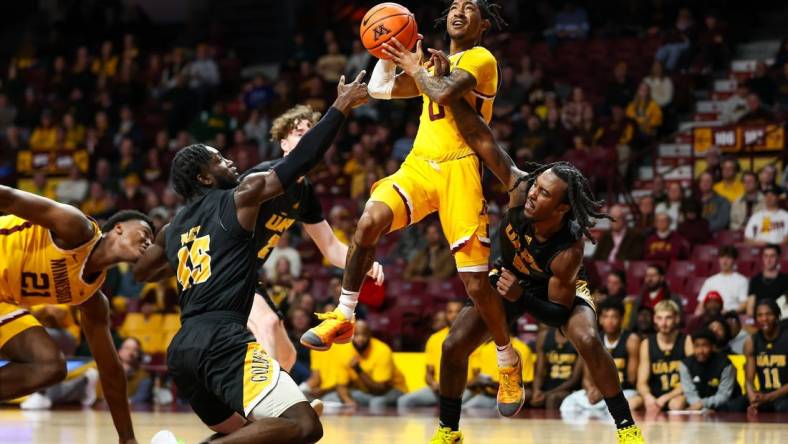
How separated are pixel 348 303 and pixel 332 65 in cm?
1256

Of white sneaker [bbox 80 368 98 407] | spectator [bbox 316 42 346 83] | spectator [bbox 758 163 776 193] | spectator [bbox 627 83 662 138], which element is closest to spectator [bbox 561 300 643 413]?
spectator [bbox 758 163 776 193]

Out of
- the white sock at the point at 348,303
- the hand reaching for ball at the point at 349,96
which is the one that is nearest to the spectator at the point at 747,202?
the white sock at the point at 348,303

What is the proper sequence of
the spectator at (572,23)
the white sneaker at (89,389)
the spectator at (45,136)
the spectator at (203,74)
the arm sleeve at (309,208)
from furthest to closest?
the spectator at (203,74) < the spectator at (45,136) < the spectator at (572,23) < the white sneaker at (89,389) < the arm sleeve at (309,208)

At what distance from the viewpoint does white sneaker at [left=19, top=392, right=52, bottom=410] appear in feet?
41.1

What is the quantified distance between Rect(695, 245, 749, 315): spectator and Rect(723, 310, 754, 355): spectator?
1.62 ft

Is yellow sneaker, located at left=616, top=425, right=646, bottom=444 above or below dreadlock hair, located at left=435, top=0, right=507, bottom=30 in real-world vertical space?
below

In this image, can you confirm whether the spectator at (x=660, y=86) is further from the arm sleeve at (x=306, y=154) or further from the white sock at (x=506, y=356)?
the arm sleeve at (x=306, y=154)

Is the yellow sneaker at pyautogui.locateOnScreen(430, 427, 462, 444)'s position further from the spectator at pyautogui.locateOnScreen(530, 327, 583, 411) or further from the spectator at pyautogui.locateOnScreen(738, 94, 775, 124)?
the spectator at pyautogui.locateOnScreen(738, 94, 775, 124)

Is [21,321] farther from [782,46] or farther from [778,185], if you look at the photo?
[782,46]

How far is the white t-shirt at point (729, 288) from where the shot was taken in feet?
39.7

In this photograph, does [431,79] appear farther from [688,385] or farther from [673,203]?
[673,203]

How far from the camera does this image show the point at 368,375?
12656 millimetres

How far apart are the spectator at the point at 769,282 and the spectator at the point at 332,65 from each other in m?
8.77

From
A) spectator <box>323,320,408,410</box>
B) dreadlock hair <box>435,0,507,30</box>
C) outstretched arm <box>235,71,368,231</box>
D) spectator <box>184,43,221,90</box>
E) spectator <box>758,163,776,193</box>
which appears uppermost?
spectator <box>184,43,221,90</box>
